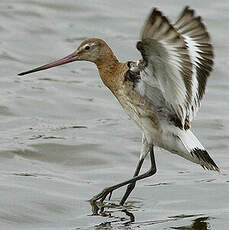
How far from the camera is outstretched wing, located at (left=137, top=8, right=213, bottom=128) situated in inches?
292

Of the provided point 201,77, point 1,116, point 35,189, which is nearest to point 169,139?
point 201,77

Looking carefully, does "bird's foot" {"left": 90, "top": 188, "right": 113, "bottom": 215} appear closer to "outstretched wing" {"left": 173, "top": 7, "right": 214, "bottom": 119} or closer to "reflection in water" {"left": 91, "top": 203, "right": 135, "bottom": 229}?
"reflection in water" {"left": 91, "top": 203, "right": 135, "bottom": 229}

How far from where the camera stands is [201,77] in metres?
8.43

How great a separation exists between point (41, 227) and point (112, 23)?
7.74m

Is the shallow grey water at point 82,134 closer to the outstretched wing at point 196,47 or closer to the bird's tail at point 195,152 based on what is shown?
the bird's tail at point 195,152

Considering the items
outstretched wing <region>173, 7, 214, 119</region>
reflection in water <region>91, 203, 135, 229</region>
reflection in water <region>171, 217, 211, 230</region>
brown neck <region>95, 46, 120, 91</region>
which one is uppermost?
outstretched wing <region>173, 7, 214, 119</region>

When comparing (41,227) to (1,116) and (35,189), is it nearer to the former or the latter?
(35,189)

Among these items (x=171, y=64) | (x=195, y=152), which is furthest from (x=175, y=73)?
(x=195, y=152)

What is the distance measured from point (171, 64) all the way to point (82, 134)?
3.76 metres

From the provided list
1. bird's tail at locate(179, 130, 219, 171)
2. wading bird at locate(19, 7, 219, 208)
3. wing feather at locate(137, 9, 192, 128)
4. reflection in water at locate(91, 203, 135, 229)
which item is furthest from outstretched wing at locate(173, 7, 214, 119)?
reflection in water at locate(91, 203, 135, 229)

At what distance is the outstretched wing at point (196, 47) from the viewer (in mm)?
7941

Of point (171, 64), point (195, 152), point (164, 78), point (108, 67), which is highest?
point (171, 64)

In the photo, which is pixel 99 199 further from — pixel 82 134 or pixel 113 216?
pixel 82 134

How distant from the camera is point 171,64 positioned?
7.82 meters
